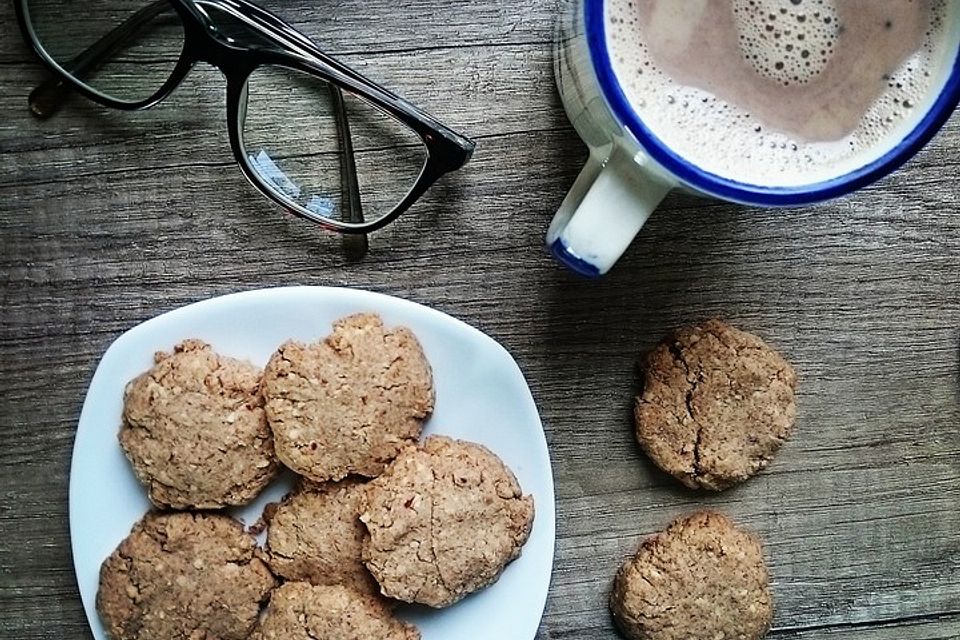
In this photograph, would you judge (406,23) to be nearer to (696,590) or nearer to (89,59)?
(89,59)

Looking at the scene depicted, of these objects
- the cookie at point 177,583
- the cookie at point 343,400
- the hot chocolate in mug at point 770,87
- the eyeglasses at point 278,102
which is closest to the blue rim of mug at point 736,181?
the hot chocolate in mug at point 770,87

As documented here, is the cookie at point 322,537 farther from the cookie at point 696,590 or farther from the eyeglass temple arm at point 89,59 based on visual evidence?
the eyeglass temple arm at point 89,59

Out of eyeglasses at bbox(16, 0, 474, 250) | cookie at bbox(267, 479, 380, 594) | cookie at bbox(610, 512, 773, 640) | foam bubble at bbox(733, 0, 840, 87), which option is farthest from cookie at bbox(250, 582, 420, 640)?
foam bubble at bbox(733, 0, 840, 87)

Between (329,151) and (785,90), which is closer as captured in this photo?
(785,90)

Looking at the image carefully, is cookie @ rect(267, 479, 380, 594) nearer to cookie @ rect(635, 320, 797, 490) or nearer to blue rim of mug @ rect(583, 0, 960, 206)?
cookie @ rect(635, 320, 797, 490)

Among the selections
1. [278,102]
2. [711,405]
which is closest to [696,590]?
[711,405]

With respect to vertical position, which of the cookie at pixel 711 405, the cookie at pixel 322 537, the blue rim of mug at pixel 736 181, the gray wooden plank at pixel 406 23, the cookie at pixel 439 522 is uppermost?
the blue rim of mug at pixel 736 181
